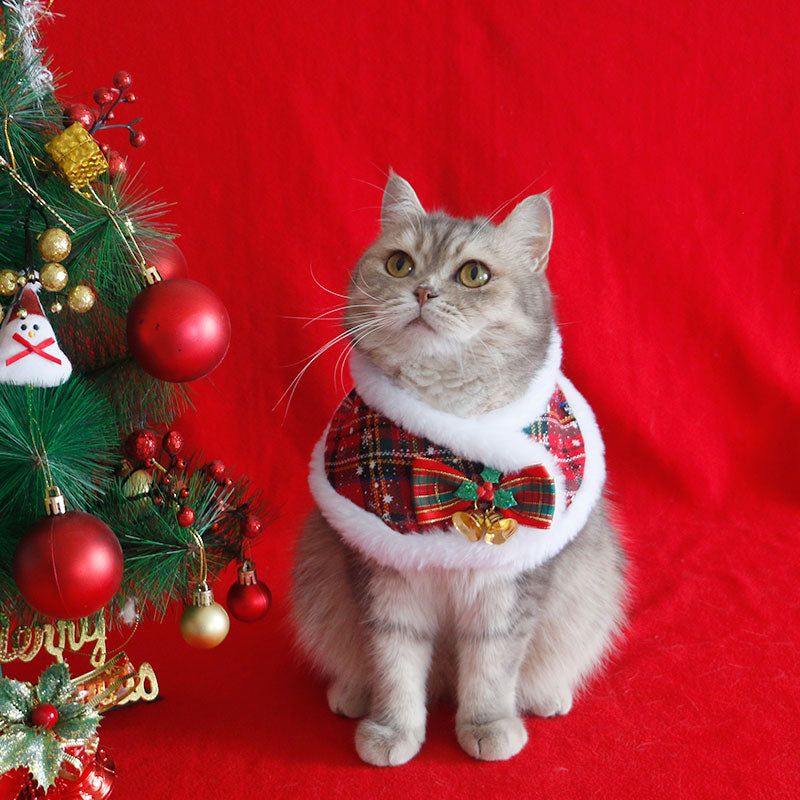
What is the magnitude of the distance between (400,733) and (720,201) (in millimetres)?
1124

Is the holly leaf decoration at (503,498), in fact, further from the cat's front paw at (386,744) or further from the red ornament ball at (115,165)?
the red ornament ball at (115,165)

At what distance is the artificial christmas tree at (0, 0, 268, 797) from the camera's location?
0.81m

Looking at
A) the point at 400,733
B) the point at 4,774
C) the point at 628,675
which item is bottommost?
the point at 628,675

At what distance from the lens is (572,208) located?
158cm

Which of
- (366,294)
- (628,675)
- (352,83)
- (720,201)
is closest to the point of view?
(366,294)

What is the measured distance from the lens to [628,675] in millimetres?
1232

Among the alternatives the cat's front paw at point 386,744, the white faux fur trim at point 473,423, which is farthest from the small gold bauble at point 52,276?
the cat's front paw at point 386,744

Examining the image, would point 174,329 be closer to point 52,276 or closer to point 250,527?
point 52,276

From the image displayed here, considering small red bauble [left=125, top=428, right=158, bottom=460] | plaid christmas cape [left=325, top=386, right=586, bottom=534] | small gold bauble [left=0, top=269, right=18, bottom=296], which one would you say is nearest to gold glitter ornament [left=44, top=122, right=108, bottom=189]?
small gold bauble [left=0, top=269, right=18, bottom=296]

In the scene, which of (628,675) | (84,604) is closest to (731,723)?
(628,675)

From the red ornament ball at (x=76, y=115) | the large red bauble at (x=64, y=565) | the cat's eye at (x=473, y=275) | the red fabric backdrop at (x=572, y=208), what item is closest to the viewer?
the large red bauble at (x=64, y=565)

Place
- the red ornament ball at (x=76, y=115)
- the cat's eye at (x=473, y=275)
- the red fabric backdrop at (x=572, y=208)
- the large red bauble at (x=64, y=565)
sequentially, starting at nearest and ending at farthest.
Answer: the large red bauble at (x=64, y=565) → the red ornament ball at (x=76, y=115) → the cat's eye at (x=473, y=275) → the red fabric backdrop at (x=572, y=208)

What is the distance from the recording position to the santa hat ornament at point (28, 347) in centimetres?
79

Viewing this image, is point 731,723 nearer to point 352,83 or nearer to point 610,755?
point 610,755
